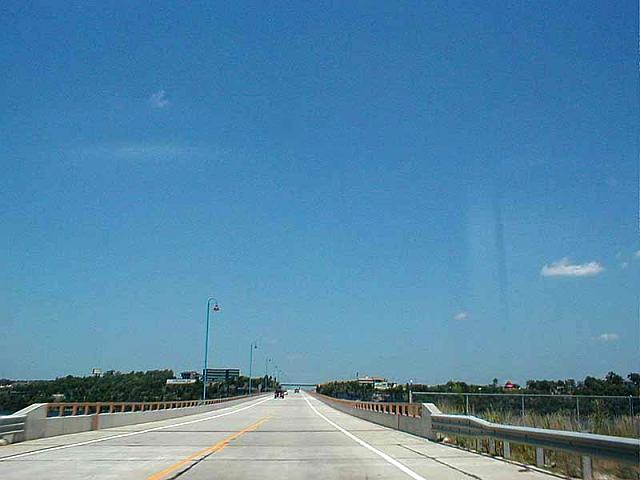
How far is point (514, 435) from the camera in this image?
14.9 m

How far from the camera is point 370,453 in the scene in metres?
18.6

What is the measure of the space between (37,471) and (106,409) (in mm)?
25240

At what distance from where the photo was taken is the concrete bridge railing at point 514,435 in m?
10.4

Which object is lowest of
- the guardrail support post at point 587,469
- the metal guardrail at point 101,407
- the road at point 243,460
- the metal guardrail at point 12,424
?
the road at point 243,460

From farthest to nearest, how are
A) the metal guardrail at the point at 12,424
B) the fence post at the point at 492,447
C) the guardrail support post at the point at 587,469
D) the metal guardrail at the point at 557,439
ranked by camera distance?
the metal guardrail at the point at 12,424 < the fence post at the point at 492,447 < the guardrail support post at the point at 587,469 < the metal guardrail at the point at 557,439

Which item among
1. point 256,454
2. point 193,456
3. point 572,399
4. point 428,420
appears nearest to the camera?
point 193,456

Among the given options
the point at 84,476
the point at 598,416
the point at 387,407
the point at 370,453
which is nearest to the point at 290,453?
the point at 370,453

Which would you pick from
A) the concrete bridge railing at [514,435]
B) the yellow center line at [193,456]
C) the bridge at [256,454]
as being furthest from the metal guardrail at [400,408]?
the yellow center line at [193,456]

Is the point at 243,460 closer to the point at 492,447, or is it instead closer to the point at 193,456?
the point at 193,456

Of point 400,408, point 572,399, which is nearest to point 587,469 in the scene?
point 572,399

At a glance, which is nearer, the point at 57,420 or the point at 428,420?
the point at 428,420

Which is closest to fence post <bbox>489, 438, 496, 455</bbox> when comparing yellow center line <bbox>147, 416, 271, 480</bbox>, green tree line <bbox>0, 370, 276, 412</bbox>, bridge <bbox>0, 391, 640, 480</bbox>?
bridge <bbox>0, 391, 640, 480</bbox>

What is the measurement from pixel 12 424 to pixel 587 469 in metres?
16.0

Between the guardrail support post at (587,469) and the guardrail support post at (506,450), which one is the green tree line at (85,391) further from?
the guardrail support post at (587,469)
